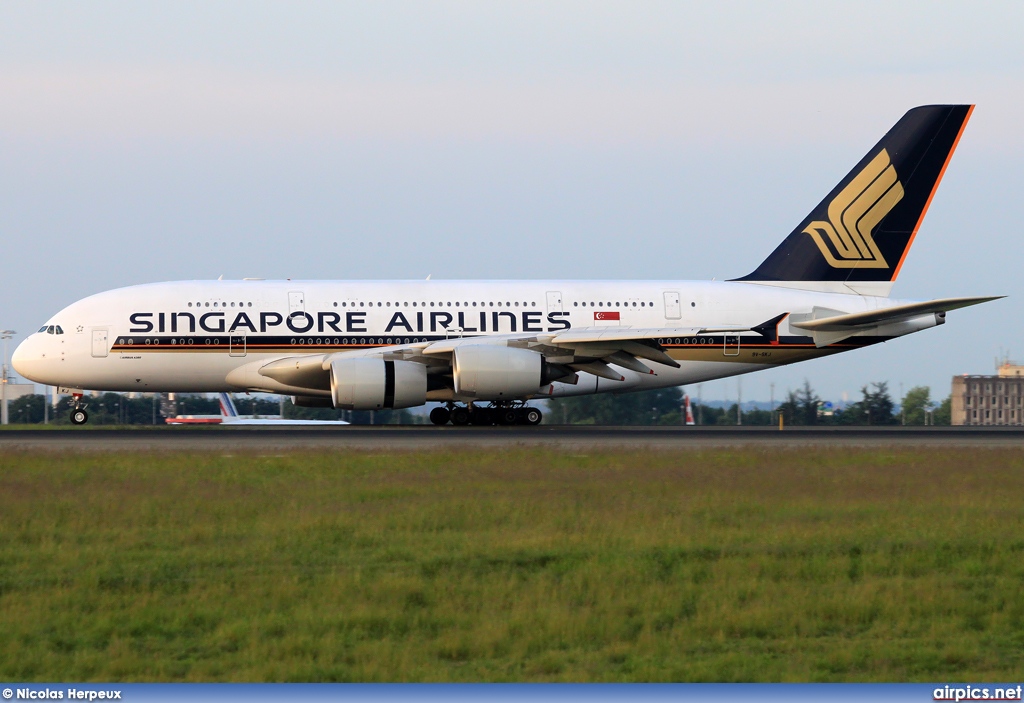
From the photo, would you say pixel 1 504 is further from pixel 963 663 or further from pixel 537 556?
pixel 963 663

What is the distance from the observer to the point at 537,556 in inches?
445

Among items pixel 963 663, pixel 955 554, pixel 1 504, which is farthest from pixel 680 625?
pixel 1 504

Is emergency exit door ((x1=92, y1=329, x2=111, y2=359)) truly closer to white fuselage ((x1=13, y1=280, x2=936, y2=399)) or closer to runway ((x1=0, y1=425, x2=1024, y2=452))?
white fuselage ((x1=13, y1=280, x2=936, y2=399))

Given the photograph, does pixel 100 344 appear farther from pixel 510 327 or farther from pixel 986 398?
pixel 986 398

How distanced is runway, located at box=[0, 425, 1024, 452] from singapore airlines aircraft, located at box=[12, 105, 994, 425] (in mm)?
1633

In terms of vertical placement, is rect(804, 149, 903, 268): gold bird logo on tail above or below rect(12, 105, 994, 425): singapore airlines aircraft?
above

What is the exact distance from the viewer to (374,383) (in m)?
28.4

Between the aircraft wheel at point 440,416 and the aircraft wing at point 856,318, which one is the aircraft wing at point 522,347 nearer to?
the aircraft wheel at point 440,416

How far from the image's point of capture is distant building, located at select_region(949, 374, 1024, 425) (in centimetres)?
7750

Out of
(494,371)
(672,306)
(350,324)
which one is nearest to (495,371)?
(494,371)

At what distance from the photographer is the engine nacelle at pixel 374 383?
28281mm

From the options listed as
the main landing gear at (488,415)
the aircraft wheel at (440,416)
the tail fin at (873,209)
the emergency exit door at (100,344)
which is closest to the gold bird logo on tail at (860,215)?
the tail fin at (873,209)

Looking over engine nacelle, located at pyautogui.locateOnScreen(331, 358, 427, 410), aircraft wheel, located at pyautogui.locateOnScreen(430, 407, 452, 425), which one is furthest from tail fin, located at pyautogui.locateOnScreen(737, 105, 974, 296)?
engine nacelle, located at pyautogui.locateOnScreen(331, 358, 427, 410)

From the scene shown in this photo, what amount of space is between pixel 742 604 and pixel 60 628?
520 cm
